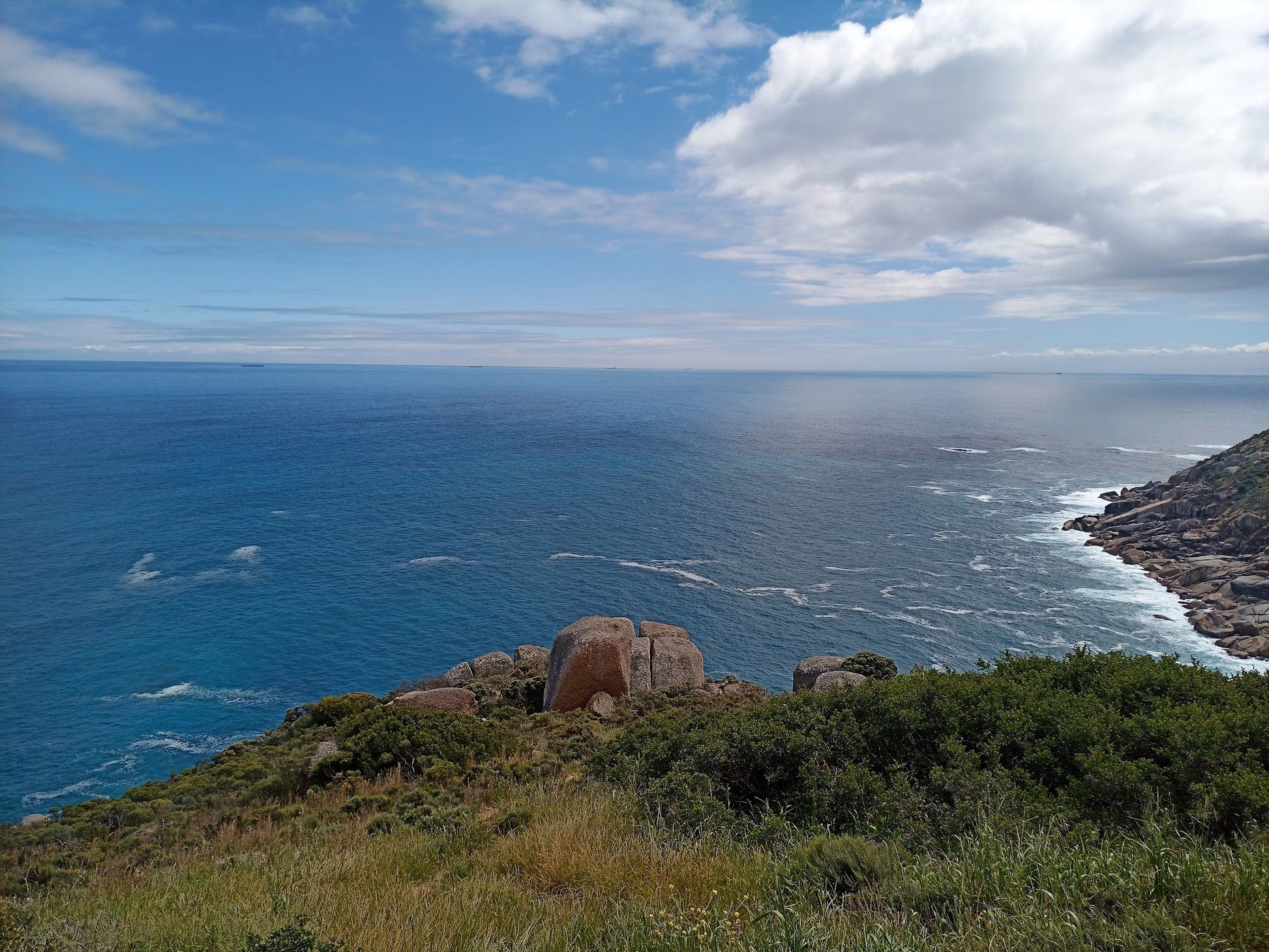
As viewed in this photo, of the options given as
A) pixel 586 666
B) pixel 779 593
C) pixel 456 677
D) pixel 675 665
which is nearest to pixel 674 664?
pixel 675 665

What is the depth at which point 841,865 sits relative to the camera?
761cm

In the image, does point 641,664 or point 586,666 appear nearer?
point 586,666

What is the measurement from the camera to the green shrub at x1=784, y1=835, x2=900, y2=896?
7.24 meters

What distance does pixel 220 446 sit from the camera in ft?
391

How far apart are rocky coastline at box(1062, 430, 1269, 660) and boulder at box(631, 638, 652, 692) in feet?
138

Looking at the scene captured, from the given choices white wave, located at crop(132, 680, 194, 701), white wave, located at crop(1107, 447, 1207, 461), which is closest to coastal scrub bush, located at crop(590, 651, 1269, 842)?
white wave, located at crop(132, 680, 194, 701)

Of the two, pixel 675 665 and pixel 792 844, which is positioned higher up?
pixel 792 844

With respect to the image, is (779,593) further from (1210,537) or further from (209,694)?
(1210,537)

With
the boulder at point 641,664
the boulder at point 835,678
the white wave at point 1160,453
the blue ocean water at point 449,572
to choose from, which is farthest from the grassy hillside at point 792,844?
the white wave at point 1160,453

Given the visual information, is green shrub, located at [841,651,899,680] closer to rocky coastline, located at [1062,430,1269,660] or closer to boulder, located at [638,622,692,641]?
boulder, located at [638,622,692,641]

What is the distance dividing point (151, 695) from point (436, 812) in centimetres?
3868

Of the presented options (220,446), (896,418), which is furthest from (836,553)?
(896,418)

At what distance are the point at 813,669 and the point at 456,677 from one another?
18.6 m

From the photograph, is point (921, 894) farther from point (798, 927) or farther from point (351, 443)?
point (351, 443)
